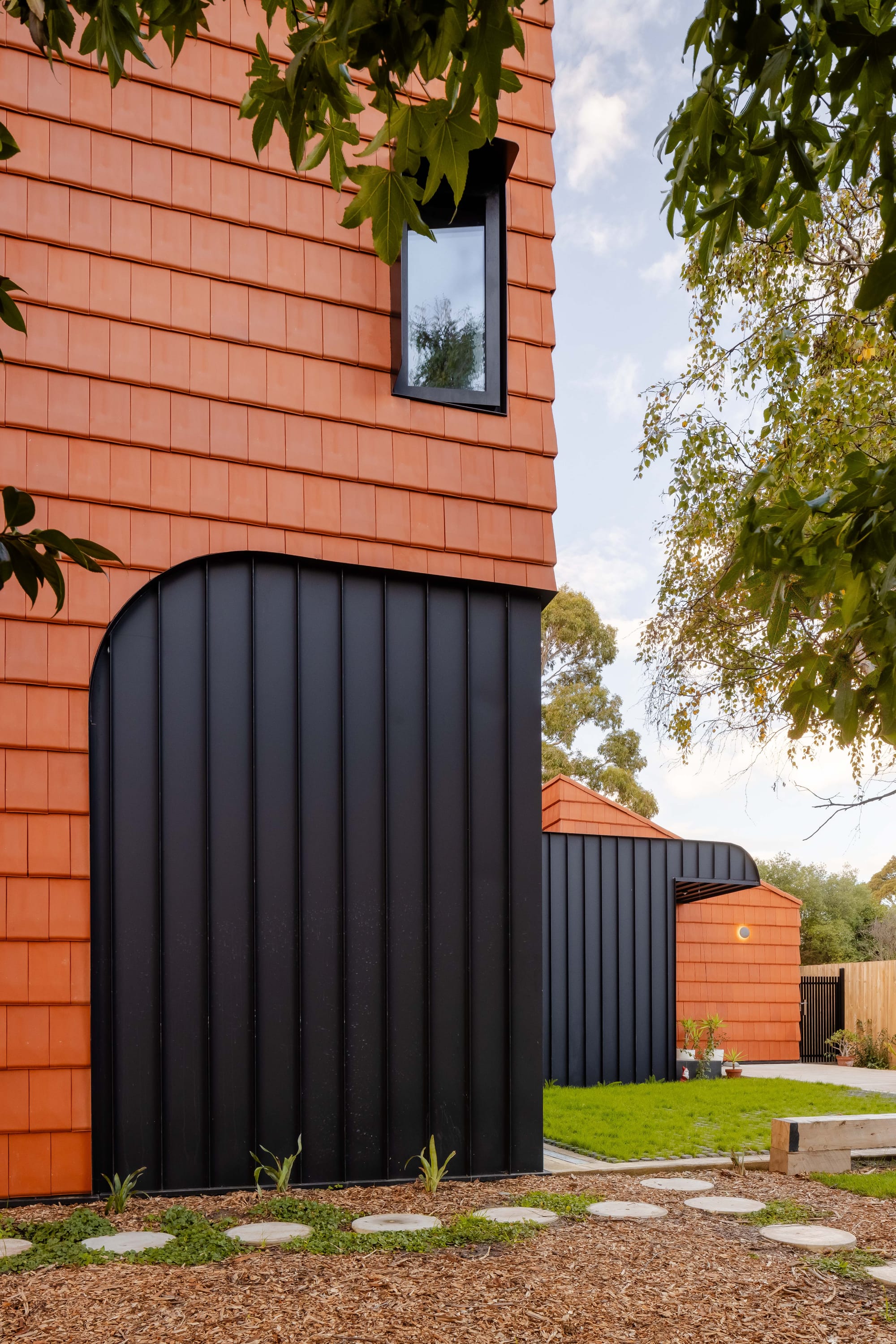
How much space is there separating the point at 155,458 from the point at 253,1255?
366 cm

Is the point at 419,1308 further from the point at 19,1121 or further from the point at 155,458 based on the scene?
the point at 155,458

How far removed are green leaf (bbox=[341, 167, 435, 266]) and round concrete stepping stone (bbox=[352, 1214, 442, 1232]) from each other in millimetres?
3853

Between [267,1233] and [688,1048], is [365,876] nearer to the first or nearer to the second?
[267,1233]

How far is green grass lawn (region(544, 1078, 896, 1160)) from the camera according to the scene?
7.16 meters

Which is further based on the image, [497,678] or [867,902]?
[867,902]

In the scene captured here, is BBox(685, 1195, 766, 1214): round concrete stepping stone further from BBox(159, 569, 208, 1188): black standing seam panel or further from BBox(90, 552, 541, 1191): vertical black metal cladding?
BBox(159, 569, 208, 1188): black standing seam panel

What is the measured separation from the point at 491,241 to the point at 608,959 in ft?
28.6

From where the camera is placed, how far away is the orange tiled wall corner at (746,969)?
51.3 ft

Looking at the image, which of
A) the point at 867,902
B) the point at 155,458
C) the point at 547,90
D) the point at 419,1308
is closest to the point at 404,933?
the point at 419,1308

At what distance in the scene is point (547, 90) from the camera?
6.49m

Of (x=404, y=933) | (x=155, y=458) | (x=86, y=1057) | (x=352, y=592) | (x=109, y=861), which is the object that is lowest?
(x=86, y=1057)

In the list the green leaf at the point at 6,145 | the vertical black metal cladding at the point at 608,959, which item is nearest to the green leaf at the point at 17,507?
the green leaf at the point at 6,145

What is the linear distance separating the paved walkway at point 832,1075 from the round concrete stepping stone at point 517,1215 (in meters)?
7.49

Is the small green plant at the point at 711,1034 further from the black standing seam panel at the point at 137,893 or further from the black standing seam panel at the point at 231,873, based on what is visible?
the black standing seam panel at the point at 137,893
